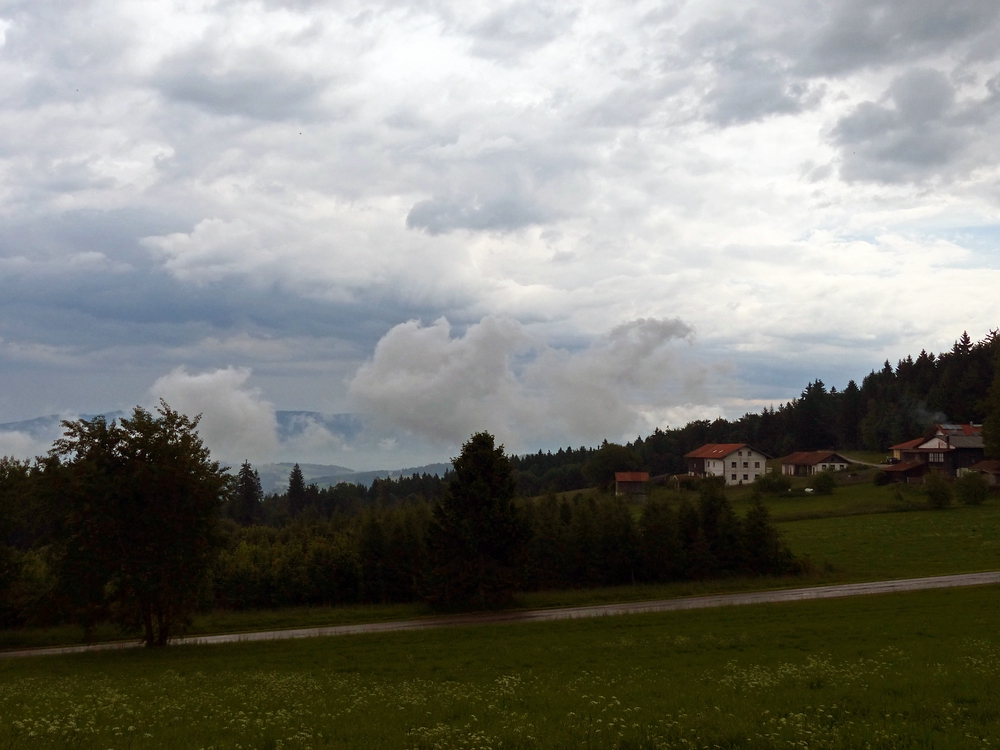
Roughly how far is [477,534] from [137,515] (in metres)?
19.7

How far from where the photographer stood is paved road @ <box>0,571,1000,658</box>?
36781mm

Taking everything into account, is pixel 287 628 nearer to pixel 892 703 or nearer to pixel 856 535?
pixel 892 703

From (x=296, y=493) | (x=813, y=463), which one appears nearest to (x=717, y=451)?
(x=813, y=463)

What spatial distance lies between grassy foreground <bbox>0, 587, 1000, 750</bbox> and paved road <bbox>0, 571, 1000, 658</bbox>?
18.8ft

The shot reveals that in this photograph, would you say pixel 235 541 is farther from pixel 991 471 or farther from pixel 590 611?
pixel 991 471

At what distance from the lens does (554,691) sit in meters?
16.5

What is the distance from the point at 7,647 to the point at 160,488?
13.2m

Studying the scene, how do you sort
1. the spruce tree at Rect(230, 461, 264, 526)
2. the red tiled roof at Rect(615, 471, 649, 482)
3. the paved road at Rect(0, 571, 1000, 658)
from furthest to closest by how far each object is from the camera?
the red tiled roof at Rect(615, 471, 649, 482), the spruce tree at Rect(230, 461, 264, 526), the paved road at Rect(0, 571, 1000, 658)

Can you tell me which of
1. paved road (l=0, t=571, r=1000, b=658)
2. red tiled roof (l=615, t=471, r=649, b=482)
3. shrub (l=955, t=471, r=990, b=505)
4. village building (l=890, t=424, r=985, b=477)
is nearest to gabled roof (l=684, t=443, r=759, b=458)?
red tiled roof (l=615, t=471, r=649, b=482)

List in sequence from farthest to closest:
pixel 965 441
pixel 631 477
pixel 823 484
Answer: pixel 631 477, pixel 965 441, pixel 823 484

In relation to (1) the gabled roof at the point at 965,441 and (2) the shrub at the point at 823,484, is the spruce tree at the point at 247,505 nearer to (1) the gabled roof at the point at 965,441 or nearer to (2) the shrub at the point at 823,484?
(2) the shrub at the point at 823,484

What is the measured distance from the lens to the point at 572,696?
51.3 ft

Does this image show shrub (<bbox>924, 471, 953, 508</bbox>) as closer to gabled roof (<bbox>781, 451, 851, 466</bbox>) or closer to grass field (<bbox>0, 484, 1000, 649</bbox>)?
grass field (<bbox>0, 484, 1000, 649</bbox>)

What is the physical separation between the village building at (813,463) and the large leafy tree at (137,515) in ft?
443
